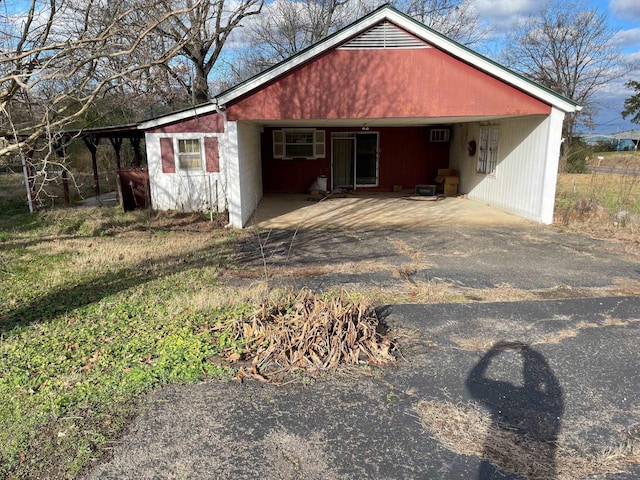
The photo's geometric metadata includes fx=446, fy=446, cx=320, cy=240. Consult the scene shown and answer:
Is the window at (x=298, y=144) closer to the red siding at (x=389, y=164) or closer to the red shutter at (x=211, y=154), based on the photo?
the red siding at (x=389, y=164)

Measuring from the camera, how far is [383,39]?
9812 millimetres

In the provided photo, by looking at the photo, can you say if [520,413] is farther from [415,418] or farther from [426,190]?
[426,190]

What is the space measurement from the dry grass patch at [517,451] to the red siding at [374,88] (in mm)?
7854

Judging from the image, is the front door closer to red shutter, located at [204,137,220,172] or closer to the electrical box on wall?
the electrical box on wall

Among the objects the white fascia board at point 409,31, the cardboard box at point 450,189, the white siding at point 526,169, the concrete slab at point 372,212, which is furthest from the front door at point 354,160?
the white fascia board at point 409,31

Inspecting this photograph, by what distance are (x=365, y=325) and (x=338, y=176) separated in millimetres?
12953

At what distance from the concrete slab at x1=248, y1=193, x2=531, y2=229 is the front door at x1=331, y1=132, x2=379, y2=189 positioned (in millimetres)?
1531

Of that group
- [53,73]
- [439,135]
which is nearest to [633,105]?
[439,135]

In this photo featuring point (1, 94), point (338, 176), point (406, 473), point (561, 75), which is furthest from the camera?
point (561, 75)

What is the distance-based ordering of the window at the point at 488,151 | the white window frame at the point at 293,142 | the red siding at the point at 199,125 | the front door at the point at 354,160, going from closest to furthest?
1. the red siding at the point at 199,125
2. the window at the point at 488,151
3. the white window frame at the point at 293,142
4. the front door at the point at 354,160

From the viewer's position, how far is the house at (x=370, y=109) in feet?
31.8

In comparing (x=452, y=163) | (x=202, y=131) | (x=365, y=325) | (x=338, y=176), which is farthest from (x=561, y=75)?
(x=365, y=325)

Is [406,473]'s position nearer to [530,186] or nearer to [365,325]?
[365,325]

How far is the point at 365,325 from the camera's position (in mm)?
4316
